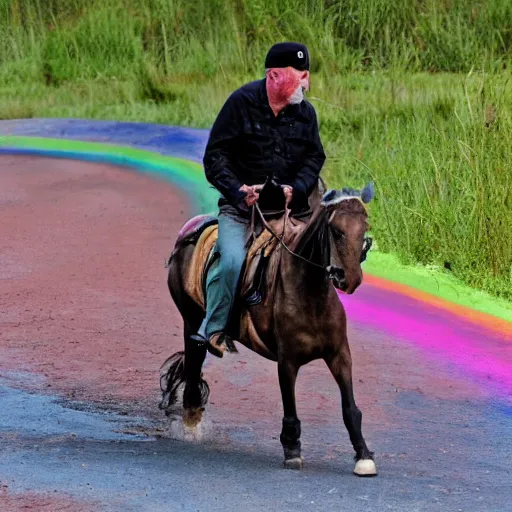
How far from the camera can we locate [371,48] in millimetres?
22594

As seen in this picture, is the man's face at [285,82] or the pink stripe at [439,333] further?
the pink stripe at [439,333]

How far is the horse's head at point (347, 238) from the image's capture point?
6.00m

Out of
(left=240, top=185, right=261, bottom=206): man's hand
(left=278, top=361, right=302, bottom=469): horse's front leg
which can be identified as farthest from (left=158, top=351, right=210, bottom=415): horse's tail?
(left=240, top=185, right=261, bottom=206): man's hand

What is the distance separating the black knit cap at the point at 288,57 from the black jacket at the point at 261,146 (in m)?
0.16

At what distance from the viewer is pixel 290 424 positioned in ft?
21.9

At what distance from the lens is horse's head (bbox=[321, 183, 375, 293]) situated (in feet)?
19.7

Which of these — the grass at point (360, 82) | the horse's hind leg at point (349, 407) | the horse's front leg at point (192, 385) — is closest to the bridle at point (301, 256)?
the horse's hind leg at point (349, 407)

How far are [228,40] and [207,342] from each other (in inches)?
668

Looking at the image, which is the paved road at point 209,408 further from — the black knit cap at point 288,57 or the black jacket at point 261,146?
the black knit cap at point 288,57

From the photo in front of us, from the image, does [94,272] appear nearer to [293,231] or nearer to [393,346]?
[393,346]

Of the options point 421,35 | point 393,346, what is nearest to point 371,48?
point 421,35

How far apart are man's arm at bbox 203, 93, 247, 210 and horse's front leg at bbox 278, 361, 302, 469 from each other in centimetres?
94

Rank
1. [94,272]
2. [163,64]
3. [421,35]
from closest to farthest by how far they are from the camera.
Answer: [94,272], [421,35], [163,64]

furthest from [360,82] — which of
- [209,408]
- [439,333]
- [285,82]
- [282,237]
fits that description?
[282,237]
